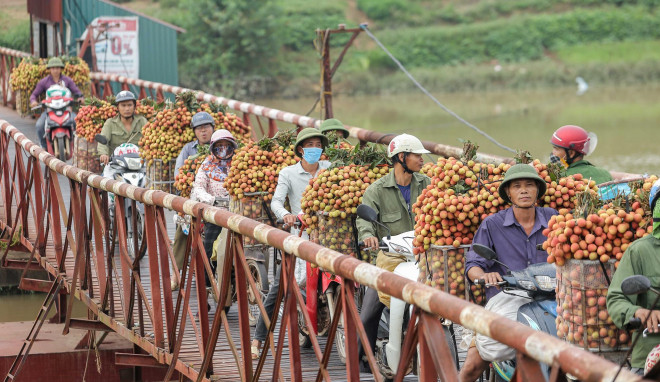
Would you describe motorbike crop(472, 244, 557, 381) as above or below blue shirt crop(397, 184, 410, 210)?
below

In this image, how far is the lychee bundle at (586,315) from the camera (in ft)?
15.8

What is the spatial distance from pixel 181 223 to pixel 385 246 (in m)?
2.75

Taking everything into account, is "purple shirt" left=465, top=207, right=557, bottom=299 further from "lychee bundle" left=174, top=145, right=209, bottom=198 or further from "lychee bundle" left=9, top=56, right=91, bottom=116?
"lychee bundle" left=9, top=56, right=91, bottom=116

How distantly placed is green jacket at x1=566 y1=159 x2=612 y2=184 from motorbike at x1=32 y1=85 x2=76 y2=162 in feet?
29.2

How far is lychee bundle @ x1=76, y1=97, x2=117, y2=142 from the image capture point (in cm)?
1241

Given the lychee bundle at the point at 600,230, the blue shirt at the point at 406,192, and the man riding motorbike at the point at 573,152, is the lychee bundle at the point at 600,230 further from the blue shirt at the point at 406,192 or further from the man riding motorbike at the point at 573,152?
the man riding motorbike at the point at 573,152

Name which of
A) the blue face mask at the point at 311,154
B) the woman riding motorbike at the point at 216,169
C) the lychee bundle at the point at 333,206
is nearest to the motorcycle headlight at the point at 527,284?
the lychee bundle at the point at 333,206

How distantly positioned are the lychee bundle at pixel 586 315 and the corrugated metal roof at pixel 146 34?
25.2 meters

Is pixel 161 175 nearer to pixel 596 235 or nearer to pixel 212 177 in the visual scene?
pixel 212 177

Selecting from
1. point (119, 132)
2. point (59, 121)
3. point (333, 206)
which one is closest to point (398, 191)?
point (333, 206)

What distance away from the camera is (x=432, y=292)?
3.62 m

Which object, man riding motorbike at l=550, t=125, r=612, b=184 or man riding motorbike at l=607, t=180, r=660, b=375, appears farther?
man riding motorbike at l=550, t=125, r=612, b=184

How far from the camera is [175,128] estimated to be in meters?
10.9

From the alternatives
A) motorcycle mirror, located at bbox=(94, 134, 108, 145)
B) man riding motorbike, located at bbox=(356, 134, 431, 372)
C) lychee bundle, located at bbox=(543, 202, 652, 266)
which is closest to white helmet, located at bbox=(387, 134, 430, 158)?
man riding motorbike, located at bbox=(356, 134, 431, 372)
